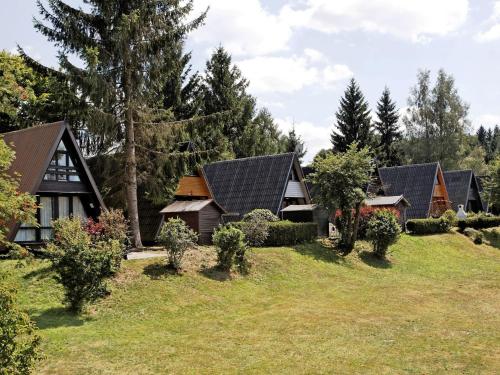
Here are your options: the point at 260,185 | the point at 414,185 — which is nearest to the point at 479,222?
the point at 414,185

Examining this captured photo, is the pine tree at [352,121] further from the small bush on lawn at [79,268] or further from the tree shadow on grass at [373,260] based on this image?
the small bush on lawn at [79,268]

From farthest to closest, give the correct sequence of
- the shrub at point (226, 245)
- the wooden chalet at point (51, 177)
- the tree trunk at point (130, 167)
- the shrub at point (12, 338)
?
the tree trunk at point (130, 167), the wooden chalet at point (51, 177), the shrub at point (226, 245), the shrub at point (12, 338)

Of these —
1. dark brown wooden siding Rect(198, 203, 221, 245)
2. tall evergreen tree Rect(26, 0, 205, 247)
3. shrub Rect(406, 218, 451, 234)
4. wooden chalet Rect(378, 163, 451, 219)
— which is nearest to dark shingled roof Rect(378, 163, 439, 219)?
wooden chalet Rect(378, 163, 451, 219)

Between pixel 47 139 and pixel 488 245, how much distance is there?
30205 mm

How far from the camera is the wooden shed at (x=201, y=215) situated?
90.2ft

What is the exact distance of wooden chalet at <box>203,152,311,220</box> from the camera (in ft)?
106

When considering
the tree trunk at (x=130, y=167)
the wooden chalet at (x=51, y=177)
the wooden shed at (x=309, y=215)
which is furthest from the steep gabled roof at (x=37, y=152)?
the wooden shed at (x=309, y=215)

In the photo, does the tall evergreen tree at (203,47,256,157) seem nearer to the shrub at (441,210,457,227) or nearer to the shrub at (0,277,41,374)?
the shrub at (441,210,457,227)

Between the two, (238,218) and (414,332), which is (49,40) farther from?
(414,332)

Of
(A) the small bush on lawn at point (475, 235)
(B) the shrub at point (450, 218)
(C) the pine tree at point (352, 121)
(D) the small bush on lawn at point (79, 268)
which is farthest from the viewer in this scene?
(C) the pine tree at point (352, 121)

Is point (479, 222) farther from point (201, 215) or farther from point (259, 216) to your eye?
Answer: point (201, 215)

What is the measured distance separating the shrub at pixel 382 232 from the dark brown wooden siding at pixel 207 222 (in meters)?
8.38

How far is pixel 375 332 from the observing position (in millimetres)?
14031

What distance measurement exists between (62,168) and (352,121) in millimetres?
41904
